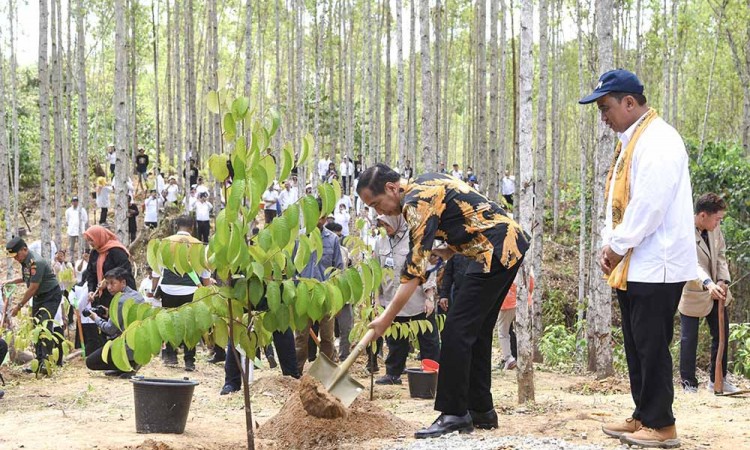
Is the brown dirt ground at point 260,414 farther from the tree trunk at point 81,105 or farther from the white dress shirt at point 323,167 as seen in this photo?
the white dress shirt at point 323,167

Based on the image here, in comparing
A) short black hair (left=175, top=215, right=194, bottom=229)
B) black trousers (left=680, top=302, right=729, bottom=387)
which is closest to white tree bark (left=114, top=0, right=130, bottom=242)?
short black hair (left=175, top=215, right=194, bottom=229)

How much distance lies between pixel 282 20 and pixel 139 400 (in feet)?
82.9

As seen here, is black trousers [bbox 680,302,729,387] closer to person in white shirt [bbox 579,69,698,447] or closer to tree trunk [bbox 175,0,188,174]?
person in white shirt [bbox 579,69,698,447]

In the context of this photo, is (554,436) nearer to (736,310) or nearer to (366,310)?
(366,310)

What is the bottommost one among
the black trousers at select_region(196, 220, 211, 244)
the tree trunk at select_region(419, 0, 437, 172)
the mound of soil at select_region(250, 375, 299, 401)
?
the mound of soil at select_region(250, 375, 299, 401)

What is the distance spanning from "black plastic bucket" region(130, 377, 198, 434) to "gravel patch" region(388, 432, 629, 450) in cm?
162

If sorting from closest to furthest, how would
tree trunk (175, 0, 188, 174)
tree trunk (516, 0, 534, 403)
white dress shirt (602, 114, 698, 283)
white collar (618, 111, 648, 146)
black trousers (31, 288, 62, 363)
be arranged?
1. white dress shirt (602, 114, 698, 283)
2. white collar (618, 111, 648, 146)
3. tree trunk (516, 0, 534, 403)
4. black trousers (31, 288, 62, 363)
5. tree trunk (175, 0, 188, 174)

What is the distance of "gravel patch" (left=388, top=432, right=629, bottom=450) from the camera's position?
4008 mm

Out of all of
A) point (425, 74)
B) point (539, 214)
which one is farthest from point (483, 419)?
point (539, 214)

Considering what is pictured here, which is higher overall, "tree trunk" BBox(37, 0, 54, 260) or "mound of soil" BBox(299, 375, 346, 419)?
"tree trunk" BBox(37, 0, 54, 260)

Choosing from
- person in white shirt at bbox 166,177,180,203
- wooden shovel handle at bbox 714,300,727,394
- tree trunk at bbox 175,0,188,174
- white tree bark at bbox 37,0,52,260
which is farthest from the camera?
person in white shirt at bbox 166,177,180,203

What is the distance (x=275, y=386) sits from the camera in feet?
24.5

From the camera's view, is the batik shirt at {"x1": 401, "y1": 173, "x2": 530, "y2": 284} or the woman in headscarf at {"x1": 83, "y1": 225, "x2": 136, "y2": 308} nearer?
the batik shirt at {"x1": 401, "y1": 173, "x2": 530, "y2": 284}

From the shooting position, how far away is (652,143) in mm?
4012
